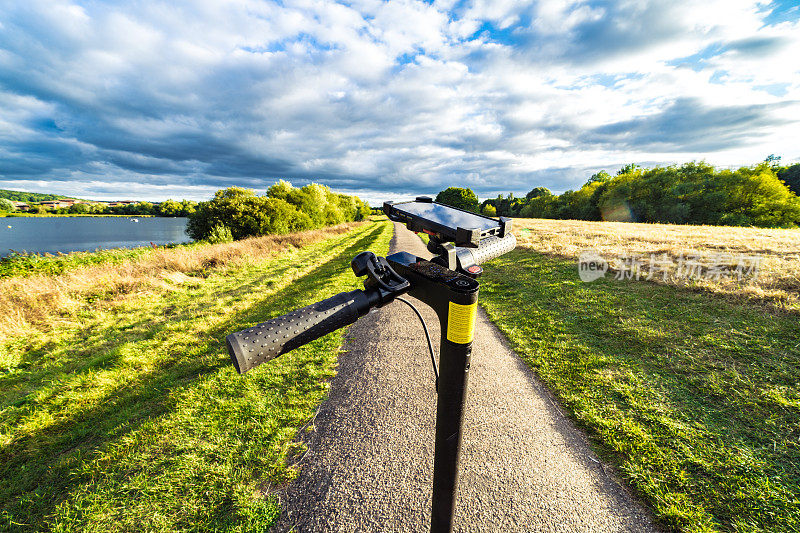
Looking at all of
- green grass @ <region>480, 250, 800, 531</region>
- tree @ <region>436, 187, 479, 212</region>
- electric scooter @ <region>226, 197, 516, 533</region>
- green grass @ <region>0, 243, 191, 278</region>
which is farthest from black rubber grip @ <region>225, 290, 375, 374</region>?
tree @ <region>436, 187, 479, 212</region>

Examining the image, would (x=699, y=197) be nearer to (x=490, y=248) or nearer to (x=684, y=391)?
(x=684, y=391)

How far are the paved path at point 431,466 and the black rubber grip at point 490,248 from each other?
8.05ft

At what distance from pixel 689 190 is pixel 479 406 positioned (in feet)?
183

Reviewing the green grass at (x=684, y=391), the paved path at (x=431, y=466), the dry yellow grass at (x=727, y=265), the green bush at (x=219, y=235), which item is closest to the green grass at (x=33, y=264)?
the green bush at (x=219, y=235)

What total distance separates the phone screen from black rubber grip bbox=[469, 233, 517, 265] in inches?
7.8

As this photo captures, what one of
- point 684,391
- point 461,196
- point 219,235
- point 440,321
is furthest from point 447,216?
point 461,196

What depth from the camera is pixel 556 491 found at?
2762mm

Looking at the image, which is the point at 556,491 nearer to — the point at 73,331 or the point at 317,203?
the point at 73,331

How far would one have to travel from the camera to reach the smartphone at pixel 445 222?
5.49 ft

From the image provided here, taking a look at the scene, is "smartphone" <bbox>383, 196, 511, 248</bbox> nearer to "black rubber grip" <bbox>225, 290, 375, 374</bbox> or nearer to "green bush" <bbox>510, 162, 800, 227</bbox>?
"black rubber grip" <bbox>225, 290, 375, 374</bbox>

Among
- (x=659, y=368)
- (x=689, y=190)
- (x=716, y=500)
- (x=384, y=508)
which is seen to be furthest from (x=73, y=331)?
(x=689, y=190)

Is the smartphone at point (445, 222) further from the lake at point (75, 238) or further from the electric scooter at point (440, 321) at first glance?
the lake at point (75, 238)

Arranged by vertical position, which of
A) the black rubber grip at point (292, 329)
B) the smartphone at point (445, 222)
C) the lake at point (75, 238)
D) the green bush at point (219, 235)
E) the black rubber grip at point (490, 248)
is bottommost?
the lake at point (75, 238)

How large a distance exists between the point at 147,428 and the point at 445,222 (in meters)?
4.56
